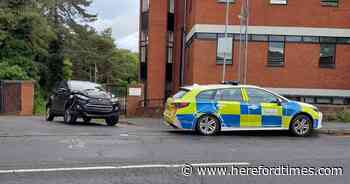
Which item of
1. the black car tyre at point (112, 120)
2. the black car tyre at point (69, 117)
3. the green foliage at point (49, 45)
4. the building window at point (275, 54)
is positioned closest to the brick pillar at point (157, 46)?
the green foliage at point (49, 45)

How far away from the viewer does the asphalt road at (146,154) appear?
8695 mm

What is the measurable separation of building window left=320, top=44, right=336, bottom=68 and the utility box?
15.3m

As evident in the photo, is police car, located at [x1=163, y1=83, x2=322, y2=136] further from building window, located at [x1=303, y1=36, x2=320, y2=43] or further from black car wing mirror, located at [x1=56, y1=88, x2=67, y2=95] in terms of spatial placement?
building window, located at [x1=303, y1=36, x2=320, y2=43]

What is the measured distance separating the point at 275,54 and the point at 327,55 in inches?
106

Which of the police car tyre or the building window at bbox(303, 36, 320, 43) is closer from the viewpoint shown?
the police car tyre

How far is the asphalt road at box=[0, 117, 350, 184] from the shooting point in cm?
870

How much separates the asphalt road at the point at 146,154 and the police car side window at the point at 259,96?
100 centimetres

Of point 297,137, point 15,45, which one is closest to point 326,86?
point 297,137

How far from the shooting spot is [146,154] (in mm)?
11102

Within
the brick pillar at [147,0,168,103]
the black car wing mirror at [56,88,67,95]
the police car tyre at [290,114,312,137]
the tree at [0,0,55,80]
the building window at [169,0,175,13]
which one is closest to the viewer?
the police car tyre at [290,114,312,137]

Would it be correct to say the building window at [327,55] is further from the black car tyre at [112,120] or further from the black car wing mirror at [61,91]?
the black car wing mirror at [61,91]

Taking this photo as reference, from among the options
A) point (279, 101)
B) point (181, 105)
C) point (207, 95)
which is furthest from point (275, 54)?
point (181, 105)

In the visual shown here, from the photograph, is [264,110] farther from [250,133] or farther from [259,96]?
[250,133]

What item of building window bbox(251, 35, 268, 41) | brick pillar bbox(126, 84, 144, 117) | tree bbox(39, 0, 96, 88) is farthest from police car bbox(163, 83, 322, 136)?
tree bbox(39, 0, 96, 88)
